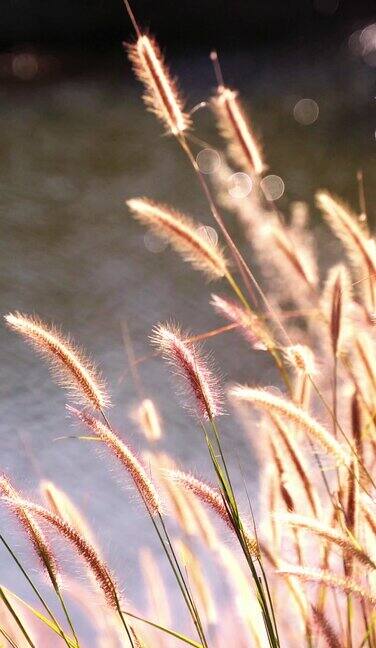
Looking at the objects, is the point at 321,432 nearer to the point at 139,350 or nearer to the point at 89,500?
the point at 89,500

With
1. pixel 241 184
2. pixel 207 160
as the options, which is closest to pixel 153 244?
pixel 241 184

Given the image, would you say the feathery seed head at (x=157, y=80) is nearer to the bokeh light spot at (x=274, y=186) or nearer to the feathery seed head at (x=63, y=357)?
the feathery seed head at (x=63, y=357)

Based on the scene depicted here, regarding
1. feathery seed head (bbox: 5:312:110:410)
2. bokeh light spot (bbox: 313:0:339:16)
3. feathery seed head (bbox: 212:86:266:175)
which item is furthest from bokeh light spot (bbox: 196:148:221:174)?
feathery seed head (bbox: 5:312:110:410)

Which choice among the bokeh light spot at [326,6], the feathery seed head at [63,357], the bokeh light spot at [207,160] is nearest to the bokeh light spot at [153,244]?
the bokeh light spot at [207,160]

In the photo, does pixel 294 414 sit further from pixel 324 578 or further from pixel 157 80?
pixel 157 80

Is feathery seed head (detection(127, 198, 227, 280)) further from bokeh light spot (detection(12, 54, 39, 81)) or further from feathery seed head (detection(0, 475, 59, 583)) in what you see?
bokeh light spot (detection(12, 54, 39, 81))
